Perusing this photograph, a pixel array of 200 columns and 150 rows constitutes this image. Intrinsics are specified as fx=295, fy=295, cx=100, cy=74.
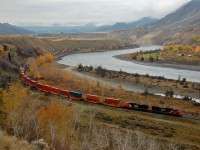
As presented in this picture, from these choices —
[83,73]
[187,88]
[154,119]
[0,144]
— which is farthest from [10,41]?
[0,144]

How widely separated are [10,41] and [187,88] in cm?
10707

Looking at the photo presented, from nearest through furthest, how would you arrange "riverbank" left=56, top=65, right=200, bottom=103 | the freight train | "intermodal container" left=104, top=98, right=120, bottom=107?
the freight train < "intermodal container" left=104, top=98, right=120, bottom=107 < "riverbank" left=56, top=65, right=200, bottom=103

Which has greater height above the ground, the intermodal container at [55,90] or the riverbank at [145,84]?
the intermodal container at [55,90]

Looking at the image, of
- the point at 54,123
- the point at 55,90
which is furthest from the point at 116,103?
the point at 54,123

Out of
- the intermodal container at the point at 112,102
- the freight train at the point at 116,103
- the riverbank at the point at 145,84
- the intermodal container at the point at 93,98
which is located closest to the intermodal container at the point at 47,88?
the freight train at the point at 116,103

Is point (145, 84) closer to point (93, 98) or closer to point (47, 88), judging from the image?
point (93, 98)

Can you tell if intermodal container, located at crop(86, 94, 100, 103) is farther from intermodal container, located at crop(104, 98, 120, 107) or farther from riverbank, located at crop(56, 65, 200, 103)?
riverbank, located at crop(56, 65, 200, 103)

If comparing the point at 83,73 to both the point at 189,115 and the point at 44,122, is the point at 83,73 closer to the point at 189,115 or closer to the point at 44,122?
the point at 189,115

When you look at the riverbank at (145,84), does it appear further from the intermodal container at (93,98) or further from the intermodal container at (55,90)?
the intermodal container at (55,90)

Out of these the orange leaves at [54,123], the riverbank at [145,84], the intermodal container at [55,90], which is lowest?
the riverbank at [145,84]

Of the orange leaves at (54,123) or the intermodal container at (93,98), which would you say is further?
the intermodal container at (93,98)

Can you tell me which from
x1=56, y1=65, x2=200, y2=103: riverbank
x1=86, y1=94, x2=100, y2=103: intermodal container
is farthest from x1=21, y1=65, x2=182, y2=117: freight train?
x1=56, y1=65, x2=200, y2=103: riverbank

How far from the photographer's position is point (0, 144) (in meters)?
18.0

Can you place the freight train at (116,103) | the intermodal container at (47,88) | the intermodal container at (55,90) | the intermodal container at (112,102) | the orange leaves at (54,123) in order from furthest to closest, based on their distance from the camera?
the intermodal container at (47,88), the intermodal container at (55,90), the intermodal container at (112,102), the freight train at (116,103), the orange leaves at (54,123)
